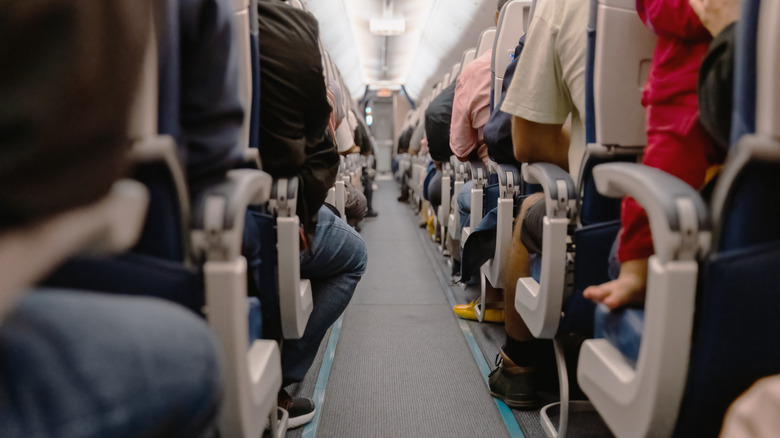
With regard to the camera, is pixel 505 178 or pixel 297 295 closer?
pixel 297 295

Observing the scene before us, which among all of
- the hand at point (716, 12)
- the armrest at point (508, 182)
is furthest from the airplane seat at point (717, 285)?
the armrest at point (508, 182)

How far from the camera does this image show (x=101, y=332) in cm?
56

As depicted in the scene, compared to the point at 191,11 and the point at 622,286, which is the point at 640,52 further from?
the point at 191,11

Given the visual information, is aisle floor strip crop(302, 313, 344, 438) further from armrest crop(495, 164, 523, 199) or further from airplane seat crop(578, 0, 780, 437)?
airplane seat crop(578, 0, 780, 437)

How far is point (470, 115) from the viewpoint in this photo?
293 centimetres

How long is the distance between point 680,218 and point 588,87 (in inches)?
22.1

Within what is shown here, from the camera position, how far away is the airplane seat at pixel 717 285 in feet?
2.51

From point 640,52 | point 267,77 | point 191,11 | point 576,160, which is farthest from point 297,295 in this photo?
point 640,52

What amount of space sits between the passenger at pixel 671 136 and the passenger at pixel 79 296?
0.82 metres

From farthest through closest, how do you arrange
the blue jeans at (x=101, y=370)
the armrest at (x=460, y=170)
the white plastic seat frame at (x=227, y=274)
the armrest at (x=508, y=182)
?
the armrest at (x=460, y=170) → the armrest at (x=508, y=182) → the white plastic seat frame at (x=227, y=274) → the blue jeans at (x=101, y=370)

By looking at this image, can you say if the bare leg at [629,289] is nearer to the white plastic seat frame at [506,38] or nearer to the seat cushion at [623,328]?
the seat cushion at [623,328]

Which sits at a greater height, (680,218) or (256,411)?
(680,218)

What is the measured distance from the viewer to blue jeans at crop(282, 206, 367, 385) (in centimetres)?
170

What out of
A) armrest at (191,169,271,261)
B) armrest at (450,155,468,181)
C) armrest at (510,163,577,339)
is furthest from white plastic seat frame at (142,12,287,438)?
armrest at (450,155,468,181)
